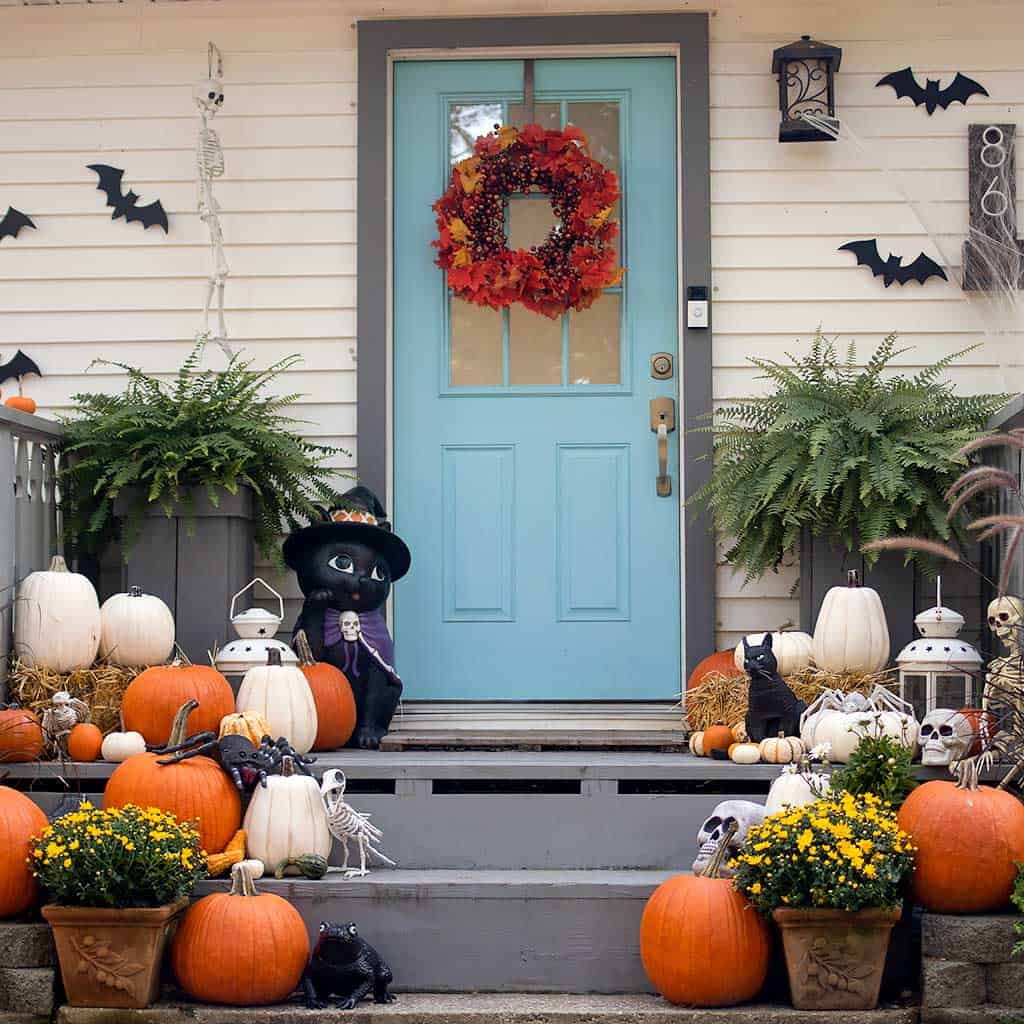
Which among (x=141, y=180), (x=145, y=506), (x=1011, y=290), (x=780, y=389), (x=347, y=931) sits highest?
(x=141, y=180)

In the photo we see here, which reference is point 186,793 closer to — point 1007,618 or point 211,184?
point 1007,618

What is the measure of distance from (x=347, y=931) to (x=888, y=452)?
2313mm

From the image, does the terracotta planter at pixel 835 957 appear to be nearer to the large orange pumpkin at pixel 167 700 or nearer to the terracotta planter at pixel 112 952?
the terracotta planter at pixel 112 952

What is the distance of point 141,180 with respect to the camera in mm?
5895

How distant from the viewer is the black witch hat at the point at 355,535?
17.0 feet

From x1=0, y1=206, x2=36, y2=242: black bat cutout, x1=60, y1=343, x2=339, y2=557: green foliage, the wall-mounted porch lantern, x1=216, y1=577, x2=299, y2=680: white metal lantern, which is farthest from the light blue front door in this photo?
x1=0, y1=206, x2=36, y2=242: black bat cutout

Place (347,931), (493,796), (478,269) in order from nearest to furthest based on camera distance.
Result: (347,931)
(493,796)
(478,269)

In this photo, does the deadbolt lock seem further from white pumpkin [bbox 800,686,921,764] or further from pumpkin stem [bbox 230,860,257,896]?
pumpkin stem [bbox 230,860,257,896]

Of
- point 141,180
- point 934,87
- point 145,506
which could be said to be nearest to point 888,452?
point 934,87

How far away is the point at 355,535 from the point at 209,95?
1.84m

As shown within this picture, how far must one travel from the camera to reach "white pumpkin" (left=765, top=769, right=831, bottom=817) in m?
4.16

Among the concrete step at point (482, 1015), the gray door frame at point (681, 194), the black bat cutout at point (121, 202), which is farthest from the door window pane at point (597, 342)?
the concrete step at point (482, 1015)

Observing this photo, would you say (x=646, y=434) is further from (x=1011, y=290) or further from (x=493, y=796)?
(x=493, y=796)

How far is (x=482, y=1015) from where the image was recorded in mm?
3760
